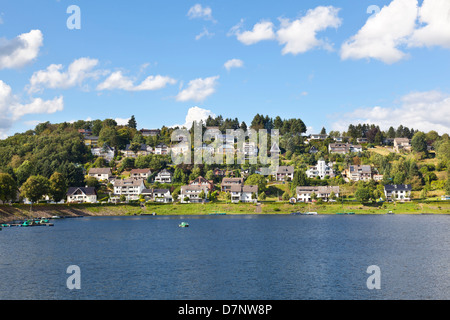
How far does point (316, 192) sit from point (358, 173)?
32838 millimetres

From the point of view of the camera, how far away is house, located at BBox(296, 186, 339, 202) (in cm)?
15275

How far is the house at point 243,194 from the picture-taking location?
15375 centimetres

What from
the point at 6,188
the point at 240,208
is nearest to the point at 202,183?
the point at 240,208

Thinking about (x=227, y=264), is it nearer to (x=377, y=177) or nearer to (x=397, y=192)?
(x=397, y=192)

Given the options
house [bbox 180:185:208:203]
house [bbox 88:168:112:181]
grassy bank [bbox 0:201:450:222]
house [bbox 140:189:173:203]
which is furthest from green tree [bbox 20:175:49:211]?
house [bbox 88:168:112:181]

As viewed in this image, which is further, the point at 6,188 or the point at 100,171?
the point at 100,171

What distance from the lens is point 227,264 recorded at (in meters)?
53.5

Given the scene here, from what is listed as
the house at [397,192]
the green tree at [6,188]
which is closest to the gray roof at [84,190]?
the green tree at [6,188]

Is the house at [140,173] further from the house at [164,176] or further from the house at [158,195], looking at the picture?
the house at [158,195]

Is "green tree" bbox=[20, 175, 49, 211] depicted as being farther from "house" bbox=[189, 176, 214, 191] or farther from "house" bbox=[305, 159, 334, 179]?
"house" bbox=[305, 159, 334, 179]

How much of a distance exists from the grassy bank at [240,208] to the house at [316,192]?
9740 millimetres

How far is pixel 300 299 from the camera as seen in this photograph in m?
38.1
